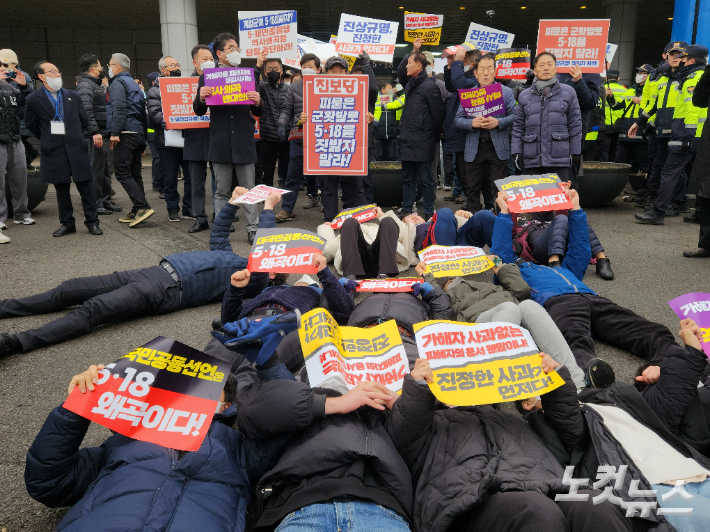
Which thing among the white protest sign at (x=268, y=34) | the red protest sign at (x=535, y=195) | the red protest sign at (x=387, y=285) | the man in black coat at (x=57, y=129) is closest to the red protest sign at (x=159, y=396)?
the red protest sign at (x=387, y=285)

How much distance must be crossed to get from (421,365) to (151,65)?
76.5 ft

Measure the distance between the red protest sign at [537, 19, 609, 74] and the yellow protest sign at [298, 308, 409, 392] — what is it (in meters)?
5.88

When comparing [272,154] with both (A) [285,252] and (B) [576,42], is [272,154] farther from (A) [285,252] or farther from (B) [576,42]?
(A) [285,252]

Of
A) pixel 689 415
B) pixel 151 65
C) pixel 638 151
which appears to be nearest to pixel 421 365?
pixel 689 415

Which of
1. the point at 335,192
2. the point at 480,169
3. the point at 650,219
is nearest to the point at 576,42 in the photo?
the point at 480,169

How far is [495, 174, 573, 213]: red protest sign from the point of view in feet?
15.0

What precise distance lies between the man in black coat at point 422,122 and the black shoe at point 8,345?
17.2 feet

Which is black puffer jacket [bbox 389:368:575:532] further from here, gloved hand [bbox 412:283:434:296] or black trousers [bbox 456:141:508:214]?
black trousers [bbox 456:141:508:214]

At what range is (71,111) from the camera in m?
6.89

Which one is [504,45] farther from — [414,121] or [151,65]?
[151,65]

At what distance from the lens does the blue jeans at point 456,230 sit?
5371mm

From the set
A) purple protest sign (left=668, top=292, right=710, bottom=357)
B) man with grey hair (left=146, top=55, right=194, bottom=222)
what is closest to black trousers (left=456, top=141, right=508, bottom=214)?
man with grey hair (left=146, top=55, right=194, bottom=222)

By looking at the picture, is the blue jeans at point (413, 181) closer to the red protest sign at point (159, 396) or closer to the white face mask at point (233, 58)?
the white face mask at point (233, 58)

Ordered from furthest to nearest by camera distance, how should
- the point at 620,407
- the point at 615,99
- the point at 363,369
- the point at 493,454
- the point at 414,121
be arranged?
the point at 615,99 → the point at 414,121 → the point at 363,369 → the point at 620,407 → the point at 493,454
